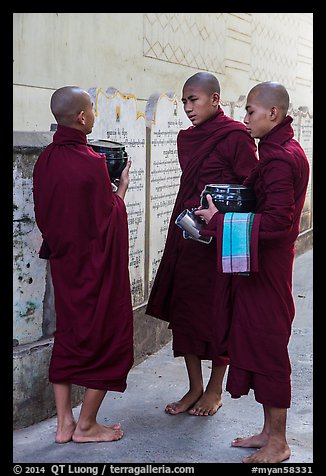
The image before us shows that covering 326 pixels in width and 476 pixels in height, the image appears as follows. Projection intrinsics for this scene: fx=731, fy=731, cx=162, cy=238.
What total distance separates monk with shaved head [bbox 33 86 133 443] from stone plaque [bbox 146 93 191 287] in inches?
58.9

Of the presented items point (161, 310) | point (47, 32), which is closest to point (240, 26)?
point (47, 32)

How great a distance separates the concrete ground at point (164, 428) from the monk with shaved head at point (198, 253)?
0.52 ft

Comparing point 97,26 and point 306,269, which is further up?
point 97,26

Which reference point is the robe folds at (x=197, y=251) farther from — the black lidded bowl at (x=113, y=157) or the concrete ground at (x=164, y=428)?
the black lidded bowl at (x=113, y=157)

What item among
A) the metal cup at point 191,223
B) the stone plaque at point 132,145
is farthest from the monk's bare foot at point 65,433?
the stone plaque at point 132,145

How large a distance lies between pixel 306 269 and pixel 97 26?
4545 mm

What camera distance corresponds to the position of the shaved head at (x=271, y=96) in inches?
130

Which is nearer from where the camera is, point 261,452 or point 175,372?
point 261,452

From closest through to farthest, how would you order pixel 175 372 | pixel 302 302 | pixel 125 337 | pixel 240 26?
pixel 125 337, pixel 175 372, pixel 302 302, pixel 240 26

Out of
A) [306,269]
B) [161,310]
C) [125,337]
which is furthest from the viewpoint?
[306,269]

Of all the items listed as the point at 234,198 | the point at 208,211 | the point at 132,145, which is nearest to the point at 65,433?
the point at 208,211

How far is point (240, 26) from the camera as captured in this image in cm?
788

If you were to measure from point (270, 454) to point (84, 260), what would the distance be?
123cm

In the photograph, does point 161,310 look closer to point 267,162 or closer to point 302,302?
point 267,162
